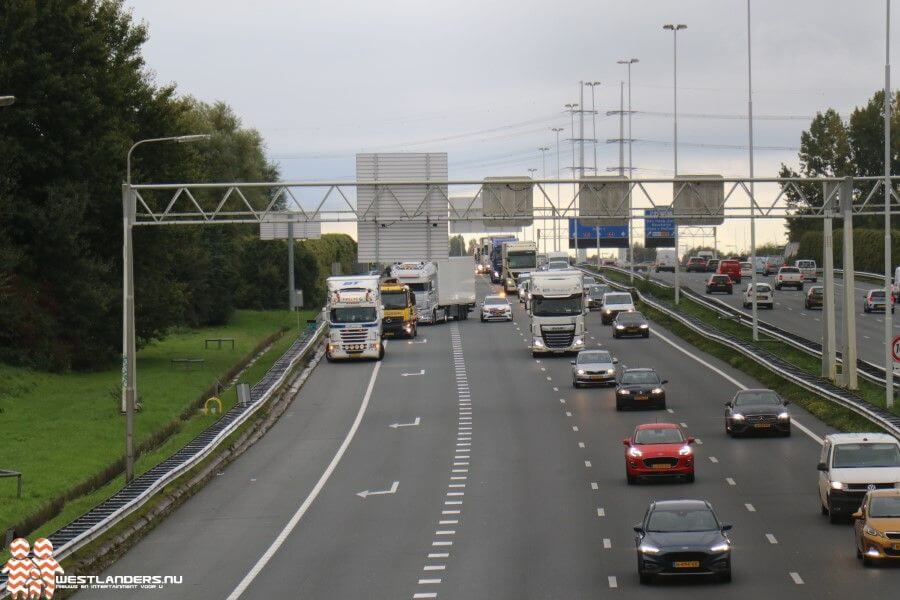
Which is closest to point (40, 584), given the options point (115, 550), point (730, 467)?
point (115, 550)

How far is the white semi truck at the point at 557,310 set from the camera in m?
74.4

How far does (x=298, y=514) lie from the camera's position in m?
38.1

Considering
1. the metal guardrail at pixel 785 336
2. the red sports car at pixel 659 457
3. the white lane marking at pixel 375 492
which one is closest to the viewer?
the red sports car at pixel 659 457

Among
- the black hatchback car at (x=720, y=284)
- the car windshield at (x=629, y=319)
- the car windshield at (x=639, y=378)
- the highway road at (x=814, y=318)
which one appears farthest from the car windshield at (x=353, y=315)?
the black hatchback car at (x=720, y=284)

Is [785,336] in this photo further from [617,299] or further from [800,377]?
[800,377]

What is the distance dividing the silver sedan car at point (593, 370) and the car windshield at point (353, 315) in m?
13.8

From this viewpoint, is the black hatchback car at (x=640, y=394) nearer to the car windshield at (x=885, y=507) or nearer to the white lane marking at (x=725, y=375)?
the white lane marking at (x=725, y=375)

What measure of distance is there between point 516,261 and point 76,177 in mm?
59693

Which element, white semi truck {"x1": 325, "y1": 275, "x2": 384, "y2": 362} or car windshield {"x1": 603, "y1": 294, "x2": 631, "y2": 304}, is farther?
car windshield {"x1": 603, "y1": 294, "x2": 631, "y2": 304}

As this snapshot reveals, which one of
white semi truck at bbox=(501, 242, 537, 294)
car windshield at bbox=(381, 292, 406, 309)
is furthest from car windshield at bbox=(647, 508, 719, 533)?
white semi truck at bbox=(501, 242, 537, 294)

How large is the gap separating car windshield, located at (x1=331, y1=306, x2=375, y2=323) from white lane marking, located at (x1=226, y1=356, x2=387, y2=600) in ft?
39.3

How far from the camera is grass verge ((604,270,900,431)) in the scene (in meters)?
51.3

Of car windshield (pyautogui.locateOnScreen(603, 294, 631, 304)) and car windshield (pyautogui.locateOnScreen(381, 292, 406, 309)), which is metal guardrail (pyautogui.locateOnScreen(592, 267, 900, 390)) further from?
car windshield (pyautogui.locateOnScreen(381, 292, 406, 309))

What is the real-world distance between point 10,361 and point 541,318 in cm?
2508
